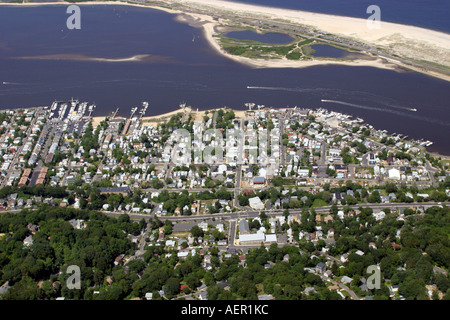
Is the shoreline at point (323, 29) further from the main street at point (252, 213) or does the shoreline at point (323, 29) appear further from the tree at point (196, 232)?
the tree at point (196, 232)

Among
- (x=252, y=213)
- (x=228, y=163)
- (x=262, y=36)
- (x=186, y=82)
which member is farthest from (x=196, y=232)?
(x=262, y=36)

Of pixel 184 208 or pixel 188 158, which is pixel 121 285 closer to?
pixel 184 208

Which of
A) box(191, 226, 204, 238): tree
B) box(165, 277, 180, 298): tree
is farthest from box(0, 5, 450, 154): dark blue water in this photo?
box(165, 277, 180, 298): tree


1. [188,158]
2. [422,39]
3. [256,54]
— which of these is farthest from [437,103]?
[188,158]

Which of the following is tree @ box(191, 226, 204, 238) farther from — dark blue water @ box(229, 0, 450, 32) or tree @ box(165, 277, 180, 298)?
dark blue water @ box(229, 0, 450, 32)

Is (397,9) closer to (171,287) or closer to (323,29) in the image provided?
(323,29)

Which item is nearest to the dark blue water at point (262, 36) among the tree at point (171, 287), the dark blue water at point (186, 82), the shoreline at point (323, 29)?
the shoreline at point (323, 29)
